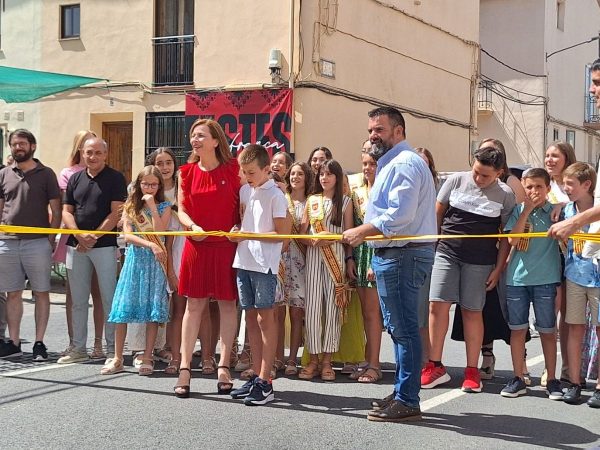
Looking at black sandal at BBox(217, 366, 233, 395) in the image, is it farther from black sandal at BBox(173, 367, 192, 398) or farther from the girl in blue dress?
the girl in blue dress

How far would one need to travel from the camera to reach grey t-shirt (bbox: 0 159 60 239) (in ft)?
27.4

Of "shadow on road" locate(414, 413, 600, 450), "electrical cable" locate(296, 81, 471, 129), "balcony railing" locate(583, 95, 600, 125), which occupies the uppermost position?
"balcony railing" locate(583, 95, 600, 125)

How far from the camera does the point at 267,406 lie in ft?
20.8

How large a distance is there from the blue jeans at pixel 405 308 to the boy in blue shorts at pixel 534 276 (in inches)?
50.0

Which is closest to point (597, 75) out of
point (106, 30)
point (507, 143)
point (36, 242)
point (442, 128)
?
point (36, 242)

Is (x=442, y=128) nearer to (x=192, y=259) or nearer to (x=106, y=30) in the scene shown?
(x=106, y=30)

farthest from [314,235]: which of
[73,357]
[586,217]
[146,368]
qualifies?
[73,357]

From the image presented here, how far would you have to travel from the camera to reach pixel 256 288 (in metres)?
6.56

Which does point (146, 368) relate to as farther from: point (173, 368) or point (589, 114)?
point (589, 114)

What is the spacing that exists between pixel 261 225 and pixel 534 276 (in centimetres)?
218

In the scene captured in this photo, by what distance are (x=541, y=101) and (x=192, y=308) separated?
82.3 feet

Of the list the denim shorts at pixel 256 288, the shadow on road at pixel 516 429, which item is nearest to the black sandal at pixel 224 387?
the denim shorts at pixel 256 288

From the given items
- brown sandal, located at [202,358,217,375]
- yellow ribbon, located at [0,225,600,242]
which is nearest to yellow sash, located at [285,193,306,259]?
yellow ribbon, located at [0,225,600,242]

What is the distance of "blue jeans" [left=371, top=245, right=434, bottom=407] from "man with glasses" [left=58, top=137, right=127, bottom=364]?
322cm
